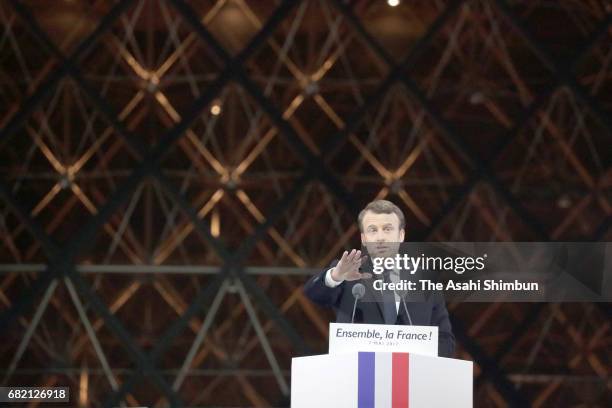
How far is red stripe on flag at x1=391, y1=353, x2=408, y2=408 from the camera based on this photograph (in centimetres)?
326

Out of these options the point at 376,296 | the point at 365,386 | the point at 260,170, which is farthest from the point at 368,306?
the point at 260,170

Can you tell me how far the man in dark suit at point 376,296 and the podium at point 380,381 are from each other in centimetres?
51

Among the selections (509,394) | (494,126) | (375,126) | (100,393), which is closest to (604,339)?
(509,394)

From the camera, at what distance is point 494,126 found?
6203 mm

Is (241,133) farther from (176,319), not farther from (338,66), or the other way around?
(176,319)

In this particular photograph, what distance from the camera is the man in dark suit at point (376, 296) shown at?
13.1 feet

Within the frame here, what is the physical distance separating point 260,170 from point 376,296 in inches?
87.3

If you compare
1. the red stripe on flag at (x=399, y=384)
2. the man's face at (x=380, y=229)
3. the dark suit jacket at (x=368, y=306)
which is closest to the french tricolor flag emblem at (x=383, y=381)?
the red stripe on flag at (x=399, y=384)

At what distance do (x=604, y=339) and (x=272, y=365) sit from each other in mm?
1811

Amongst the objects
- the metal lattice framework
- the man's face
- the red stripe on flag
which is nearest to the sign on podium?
the red stripe on flag

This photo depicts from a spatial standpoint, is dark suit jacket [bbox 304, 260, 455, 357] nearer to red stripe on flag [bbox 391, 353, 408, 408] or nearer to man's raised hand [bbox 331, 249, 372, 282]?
man's raised hand [bbox 331, 249, 372, 282]

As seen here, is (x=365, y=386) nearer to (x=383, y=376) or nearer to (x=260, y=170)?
(x=383, y=376)

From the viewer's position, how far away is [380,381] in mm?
3256

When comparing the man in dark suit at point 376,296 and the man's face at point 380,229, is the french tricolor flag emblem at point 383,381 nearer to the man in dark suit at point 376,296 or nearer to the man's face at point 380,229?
the man in dark suit at point 376,296
